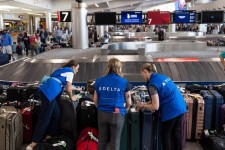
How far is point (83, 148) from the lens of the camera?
436 centimetres

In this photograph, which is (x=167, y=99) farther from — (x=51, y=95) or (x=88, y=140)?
(x=51, y=95)

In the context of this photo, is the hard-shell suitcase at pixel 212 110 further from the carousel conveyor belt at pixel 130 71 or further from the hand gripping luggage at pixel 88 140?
the carousel conveyor belt at pixel 130 71

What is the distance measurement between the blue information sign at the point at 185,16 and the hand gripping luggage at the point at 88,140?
11506 mm

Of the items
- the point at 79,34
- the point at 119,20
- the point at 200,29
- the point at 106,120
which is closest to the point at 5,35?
the point at 79,34

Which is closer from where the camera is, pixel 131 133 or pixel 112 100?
pixel 112 100

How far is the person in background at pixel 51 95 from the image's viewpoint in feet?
14.5

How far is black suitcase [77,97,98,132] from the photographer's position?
190 inches

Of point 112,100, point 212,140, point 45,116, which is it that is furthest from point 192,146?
point 45,116

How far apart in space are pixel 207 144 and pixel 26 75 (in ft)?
23.0

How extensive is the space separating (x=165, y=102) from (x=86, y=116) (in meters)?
1.54

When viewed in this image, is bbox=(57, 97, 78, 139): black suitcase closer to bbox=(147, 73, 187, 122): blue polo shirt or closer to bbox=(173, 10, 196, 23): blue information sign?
bbox=(147, 73, 187, 122): blue polo shirt

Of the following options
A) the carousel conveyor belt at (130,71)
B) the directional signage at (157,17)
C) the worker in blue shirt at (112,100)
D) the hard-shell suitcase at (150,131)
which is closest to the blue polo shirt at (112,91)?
the worker in blue shirt at (112,100)

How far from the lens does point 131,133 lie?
4.53m

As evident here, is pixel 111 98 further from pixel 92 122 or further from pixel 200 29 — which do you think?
pixel 200 29
